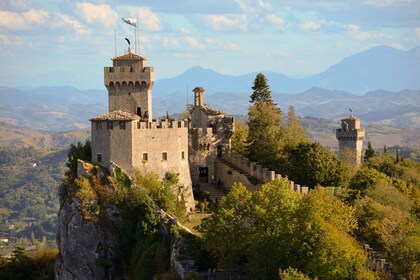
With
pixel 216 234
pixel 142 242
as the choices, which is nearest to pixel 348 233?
pixel 216 234

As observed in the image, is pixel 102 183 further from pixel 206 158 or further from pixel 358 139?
pixel 358 139

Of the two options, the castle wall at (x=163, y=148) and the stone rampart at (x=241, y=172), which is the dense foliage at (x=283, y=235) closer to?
the stone rampart at (x=241, y=172)

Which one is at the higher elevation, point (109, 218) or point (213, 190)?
point (213, 190)

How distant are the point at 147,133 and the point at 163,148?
200 cm

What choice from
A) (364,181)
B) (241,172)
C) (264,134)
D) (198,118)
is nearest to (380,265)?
(364,181)

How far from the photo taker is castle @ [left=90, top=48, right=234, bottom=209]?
208 feet

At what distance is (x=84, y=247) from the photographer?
204 feet

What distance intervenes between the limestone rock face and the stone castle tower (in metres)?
4.99

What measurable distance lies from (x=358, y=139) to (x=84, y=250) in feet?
147

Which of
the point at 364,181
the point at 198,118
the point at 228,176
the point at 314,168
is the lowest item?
the point at 364,181

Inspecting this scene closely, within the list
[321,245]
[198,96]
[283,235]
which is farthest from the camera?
[198,96]

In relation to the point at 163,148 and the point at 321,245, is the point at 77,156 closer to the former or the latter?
the point at 163,148

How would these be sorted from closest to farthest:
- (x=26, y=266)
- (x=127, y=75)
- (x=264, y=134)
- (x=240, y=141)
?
(x=127, y=75) < (x=240, y=141) < (x=264, y=134) < (x=26, y=266)

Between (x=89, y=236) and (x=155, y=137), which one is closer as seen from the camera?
(x=89, y=236)
